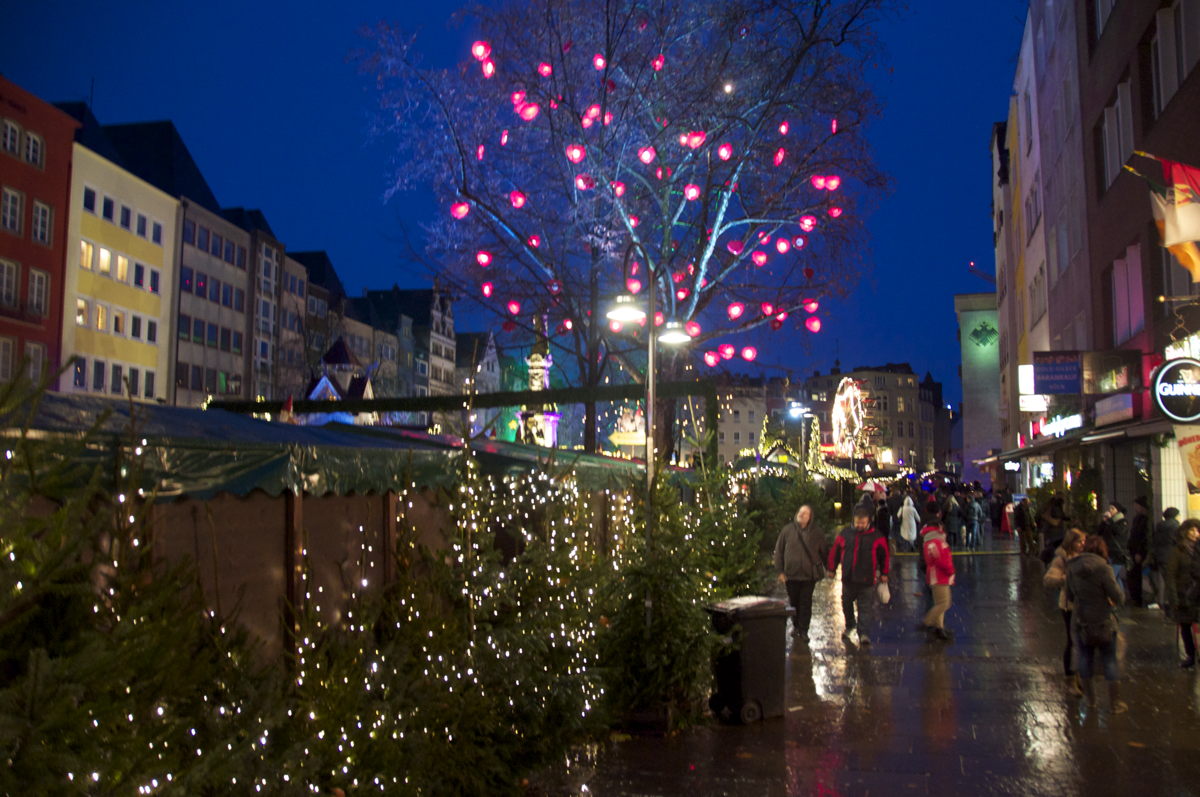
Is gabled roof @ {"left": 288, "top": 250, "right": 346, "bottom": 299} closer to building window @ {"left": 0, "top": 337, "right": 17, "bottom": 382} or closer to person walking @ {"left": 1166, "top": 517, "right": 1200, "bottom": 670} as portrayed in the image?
building window @ {"left": 0, "top": 337, "right": 17, "bottom": 382}

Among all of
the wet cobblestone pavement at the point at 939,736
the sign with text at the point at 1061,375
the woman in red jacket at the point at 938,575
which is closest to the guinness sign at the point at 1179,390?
the wet cobblestone pavement at the point at 939,736

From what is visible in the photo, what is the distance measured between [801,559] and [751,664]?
4805 millimetres

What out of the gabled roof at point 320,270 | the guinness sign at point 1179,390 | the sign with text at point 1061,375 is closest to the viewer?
the guinness sign at point 1179,390

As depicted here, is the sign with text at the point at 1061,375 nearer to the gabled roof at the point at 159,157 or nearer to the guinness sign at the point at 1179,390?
the guinness sign at the point at 1179,390

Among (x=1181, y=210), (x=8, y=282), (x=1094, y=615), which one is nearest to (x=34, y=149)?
(x=8, y=282)

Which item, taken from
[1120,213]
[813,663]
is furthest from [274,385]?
[813,663]

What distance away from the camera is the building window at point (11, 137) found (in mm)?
36875

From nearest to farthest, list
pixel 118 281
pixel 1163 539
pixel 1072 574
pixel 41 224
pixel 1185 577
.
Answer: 1. pixel 1072 574
2. pixel 1185 577
3. pixel 1163 539
4. pixel 41 224
5. pixel 118 281

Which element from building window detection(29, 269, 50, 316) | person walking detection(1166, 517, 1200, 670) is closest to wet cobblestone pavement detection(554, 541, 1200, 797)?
person walking detection(1166, 517, 1200, 670)

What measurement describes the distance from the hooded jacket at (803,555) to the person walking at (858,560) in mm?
345

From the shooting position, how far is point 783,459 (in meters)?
41.2

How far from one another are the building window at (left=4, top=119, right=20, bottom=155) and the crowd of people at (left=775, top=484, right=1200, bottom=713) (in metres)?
33.2

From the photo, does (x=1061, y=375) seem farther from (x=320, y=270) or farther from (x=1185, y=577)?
(x=320, y=270)

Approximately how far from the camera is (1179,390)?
15.0m
